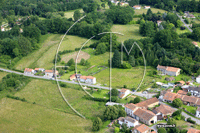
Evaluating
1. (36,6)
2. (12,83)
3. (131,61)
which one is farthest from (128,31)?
(36,6)

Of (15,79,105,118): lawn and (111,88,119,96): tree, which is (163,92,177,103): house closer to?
(111,88,119,96): tree

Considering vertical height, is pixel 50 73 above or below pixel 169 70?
below

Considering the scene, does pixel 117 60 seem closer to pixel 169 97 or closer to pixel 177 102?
pixel 169 97

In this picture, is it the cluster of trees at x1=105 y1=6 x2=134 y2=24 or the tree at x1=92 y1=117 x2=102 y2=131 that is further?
the cluster of trees at x1=105 y1=6 x2=134 y2=24

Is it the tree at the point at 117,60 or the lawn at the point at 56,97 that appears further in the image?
the tree at the point at 117,60

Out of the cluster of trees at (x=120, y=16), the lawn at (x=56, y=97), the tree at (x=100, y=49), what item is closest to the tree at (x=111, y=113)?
the lawn at (x=56, y=97)

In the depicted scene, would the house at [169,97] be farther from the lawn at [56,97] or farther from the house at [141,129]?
the lawn at [56,97]

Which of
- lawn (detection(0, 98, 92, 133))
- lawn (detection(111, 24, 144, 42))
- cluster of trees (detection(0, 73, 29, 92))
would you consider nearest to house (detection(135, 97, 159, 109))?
lawn (detection(0, 98, 92, 133))
